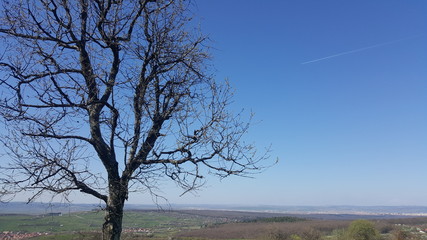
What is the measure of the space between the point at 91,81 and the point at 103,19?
79 cm

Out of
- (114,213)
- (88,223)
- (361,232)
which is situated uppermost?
(114,213)

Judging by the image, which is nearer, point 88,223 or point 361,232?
point 88,223

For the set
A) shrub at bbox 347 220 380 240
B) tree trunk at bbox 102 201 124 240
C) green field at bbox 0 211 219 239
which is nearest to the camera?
tree trunk at bbox 102 201 124 240

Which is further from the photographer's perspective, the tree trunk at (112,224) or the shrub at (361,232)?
the shrub at (361,232)

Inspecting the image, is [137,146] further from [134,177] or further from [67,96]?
[67,96]

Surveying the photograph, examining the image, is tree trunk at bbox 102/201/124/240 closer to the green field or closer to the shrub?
the green field

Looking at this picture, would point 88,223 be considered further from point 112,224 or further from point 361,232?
point 361,232

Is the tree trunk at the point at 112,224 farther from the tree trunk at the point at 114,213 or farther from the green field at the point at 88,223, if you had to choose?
the green field at the point at 88,223

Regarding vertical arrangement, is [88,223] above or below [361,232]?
above

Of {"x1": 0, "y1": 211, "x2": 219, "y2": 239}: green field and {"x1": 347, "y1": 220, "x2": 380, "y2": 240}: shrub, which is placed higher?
{"x1": 0, "y1": 211, "x2": 219, "y2": 239}: green field

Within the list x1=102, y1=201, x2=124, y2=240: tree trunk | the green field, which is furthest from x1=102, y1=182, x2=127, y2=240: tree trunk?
the green field

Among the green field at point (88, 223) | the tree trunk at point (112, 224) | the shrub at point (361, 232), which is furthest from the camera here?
the shrub at point (361, 232)

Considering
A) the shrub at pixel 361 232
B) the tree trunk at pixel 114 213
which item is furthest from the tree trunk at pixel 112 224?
the shrub at pixel 361 232

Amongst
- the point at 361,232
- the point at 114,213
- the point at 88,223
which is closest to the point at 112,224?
the point at 114,213
